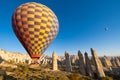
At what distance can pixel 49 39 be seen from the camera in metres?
30.4

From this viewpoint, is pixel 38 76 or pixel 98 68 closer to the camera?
pixel 38 76

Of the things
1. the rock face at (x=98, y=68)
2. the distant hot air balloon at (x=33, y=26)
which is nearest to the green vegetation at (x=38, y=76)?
the rock face at (x=98, y=68)

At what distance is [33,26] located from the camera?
2827 centimetres

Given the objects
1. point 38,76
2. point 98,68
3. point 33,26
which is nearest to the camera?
point 33,26

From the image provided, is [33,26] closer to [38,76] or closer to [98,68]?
[38,76]

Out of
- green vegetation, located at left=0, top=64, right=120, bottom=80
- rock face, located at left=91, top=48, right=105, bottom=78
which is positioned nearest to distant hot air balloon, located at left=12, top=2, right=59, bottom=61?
green vegetation, located at left=0, top=64, right=120, bottom=80

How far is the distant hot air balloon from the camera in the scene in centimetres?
2823

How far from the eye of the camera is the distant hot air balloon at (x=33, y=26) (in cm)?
2823

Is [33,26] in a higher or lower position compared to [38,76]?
higher

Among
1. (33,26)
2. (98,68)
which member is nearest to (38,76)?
(33,26)

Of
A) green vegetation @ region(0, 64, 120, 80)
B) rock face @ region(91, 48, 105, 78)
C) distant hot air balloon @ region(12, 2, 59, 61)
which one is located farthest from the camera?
rock face @ region(91, 48, 105, 78)

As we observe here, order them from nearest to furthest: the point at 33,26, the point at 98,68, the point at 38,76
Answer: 1. the point at 33,26
2. the point at 38,76
3. the point at 98,68

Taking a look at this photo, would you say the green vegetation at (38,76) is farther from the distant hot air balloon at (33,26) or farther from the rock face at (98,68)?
the distant hot air balloon at (33,26)

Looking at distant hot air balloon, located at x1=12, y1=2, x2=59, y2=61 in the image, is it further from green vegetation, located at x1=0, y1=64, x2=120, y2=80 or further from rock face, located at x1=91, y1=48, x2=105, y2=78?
rock face, located at x1=91, y1=48, x2=105, y2=78
